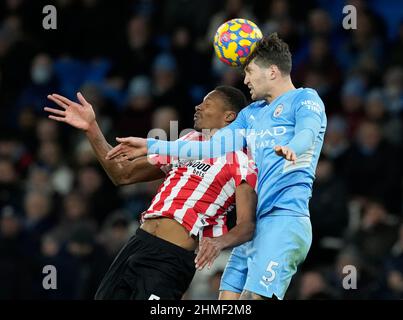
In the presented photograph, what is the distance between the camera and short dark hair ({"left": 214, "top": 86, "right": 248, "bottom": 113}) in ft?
Result: 23.4

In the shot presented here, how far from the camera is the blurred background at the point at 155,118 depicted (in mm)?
10602

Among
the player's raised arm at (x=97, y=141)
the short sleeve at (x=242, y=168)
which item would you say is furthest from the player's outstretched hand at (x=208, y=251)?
the player's raised arm at (x=97, y=141)

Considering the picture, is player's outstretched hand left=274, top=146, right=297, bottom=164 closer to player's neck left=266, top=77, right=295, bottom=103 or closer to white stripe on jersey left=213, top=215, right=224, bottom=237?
player's neck left=266, top=77, right=295, bottom=103

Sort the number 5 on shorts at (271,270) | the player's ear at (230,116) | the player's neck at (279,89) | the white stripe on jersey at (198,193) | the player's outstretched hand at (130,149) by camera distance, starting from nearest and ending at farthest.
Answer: the player's outstretched hand at (130,149) < the number 5 on shorts at (271,270) < the white stripe on jersey at (198,193) < the player's neck at (279,89) < the player's ear at (230,116)

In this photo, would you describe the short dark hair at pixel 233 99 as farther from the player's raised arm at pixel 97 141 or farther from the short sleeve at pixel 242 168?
the player's raised arm at pixel 97 141

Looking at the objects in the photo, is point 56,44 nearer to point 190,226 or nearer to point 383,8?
point 383,8

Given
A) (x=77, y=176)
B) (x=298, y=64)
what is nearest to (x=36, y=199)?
(x=77, y=176)

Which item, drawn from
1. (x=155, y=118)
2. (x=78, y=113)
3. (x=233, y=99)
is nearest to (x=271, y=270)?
(x=233, y=99)

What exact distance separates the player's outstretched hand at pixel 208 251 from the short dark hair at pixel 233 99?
118 centimetres

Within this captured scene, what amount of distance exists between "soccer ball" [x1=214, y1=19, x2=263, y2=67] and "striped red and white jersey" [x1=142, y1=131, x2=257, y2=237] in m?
0.74

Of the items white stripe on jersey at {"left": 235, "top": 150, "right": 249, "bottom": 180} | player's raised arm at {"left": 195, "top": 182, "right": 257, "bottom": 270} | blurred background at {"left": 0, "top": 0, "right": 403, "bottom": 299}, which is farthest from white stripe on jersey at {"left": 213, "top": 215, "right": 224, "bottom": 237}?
blurred background at {"left": 0, "top": 0, "right": 403, "bottom": 299}

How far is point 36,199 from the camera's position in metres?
11.8

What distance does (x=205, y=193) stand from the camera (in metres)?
6.77
